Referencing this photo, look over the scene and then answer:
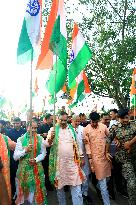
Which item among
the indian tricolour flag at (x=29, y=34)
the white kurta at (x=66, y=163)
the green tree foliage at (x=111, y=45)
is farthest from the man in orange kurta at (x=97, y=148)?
the green tree foliage at (x=111, y=45)

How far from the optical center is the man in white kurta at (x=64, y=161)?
24.3ft

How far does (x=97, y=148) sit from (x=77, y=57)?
205 centimetres

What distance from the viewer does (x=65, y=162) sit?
749 centimetres

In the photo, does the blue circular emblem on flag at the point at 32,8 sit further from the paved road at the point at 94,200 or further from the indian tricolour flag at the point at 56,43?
the paved road at the point at 94,200

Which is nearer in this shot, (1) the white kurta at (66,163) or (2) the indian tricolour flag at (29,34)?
(2) the indian tricolour flag at (29,34)

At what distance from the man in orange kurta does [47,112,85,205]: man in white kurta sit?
2.24 feet

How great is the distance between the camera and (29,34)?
7.24 m

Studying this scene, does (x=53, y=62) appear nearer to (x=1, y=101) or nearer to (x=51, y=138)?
(x=51, y=138)

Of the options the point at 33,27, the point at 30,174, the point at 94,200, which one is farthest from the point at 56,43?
the point at 94,200

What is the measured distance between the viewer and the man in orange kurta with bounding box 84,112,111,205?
318 inches

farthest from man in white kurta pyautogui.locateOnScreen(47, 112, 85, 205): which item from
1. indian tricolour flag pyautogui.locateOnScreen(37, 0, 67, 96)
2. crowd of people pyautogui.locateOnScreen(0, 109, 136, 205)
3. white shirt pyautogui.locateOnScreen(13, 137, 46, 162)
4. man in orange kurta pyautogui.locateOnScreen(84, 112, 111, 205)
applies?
indian tricolour flag pyautogui.locateOnScreen(37, 0, 67, 96)

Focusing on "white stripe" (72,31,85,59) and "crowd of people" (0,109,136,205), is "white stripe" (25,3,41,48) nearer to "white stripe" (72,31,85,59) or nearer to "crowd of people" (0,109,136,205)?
"crowd of people" (0,109,136,205)

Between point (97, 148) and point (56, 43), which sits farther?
point (97, 148)

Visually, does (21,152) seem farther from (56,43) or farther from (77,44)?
(77,44)
